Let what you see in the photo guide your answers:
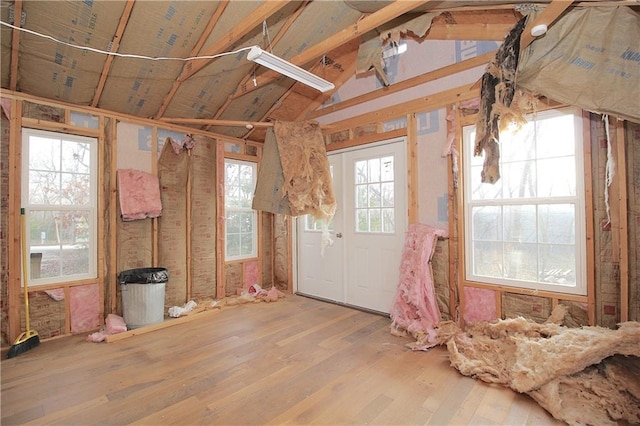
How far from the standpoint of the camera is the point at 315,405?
6.60 ft

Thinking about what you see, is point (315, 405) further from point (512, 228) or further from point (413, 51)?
point (413, 51)

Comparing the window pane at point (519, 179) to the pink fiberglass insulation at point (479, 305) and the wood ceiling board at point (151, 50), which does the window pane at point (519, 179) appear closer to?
the pink fiberglass insulation at point (479, 305)

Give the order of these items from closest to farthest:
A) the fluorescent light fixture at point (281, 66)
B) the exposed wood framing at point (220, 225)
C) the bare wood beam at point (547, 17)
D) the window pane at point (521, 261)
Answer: the bare wood beam at point (547, 17) → the fluorescent light fixture at point (281, 66) → the window pane at point (521, 261) → the exposed wood framing at point (220, 225)

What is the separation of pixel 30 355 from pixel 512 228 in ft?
15.0

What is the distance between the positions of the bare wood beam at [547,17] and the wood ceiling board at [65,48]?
3.10m

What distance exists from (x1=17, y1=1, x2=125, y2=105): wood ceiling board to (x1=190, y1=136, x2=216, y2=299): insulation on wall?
1394 millimetres

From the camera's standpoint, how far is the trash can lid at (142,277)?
10.9 feet

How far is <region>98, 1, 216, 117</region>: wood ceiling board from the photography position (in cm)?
268

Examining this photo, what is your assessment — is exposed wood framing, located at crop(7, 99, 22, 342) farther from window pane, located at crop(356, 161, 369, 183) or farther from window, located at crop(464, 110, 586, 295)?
window, located at crop(464, 110, 586, 295)

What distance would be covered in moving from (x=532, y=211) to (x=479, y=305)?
1.04 metres

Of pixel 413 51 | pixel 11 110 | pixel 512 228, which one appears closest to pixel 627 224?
pixel 512 228

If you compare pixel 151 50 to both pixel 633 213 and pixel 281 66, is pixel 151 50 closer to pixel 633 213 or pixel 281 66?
pixel 281 66

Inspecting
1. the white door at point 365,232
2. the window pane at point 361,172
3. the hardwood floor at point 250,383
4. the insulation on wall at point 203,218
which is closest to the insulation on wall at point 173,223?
the insulation on wall at point 203,218

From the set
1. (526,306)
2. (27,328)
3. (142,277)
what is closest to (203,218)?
(142,277)
